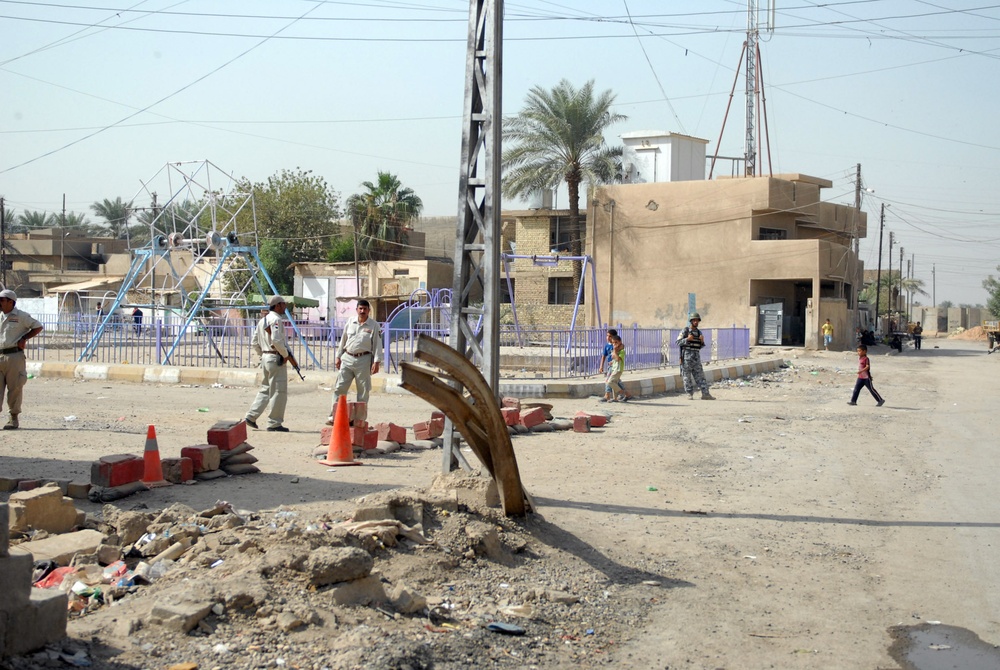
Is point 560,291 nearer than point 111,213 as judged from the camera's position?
Yes

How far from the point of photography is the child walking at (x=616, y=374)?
17.2 metres

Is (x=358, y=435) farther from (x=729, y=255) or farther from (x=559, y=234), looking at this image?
(x=559, y=234)

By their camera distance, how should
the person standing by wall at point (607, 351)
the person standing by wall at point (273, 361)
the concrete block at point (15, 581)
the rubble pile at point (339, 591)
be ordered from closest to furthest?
the concrete block at point (15, 581) → the rubble pile at point (339, 591) → the person standing by wall at point (273, 361) → the person standing by wall at point (607, 351)

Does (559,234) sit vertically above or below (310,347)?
above

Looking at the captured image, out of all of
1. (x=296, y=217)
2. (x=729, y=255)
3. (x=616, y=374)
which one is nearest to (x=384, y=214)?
(x=296, y=217)

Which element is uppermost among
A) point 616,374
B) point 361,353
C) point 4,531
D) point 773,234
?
point 773,234

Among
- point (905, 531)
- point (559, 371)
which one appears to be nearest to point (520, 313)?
point (559, 371)

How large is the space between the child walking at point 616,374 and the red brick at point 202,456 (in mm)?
9779

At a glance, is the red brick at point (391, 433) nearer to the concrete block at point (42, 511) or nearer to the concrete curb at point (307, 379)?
the concrete block at point (42, 511)

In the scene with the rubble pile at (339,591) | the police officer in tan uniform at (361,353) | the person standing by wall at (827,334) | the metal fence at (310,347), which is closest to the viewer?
the rubble pile at (339,591)

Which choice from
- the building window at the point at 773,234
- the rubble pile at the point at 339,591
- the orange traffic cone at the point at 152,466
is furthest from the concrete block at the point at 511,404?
the building window at the point at 773,234

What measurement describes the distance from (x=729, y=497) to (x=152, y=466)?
5.32 metres

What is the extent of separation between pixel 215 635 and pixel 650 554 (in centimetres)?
335

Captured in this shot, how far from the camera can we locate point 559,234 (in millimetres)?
50125
